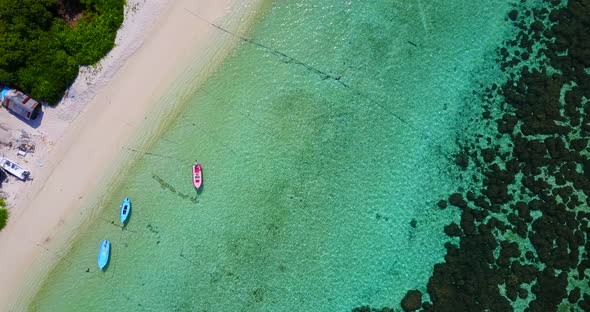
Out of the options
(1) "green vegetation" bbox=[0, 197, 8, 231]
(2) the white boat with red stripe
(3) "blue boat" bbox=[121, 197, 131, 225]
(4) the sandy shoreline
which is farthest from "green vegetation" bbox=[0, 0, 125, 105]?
(2) the white boat with red stripe

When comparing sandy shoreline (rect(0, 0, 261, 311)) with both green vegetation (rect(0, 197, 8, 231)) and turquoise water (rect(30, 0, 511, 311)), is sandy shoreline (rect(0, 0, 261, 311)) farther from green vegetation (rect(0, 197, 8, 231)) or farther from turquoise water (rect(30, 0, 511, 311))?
turquoise water (rect(30, 0, 511, 311))

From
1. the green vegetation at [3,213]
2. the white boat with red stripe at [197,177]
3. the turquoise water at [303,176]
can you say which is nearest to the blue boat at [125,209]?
the turquoise water at [303,176]

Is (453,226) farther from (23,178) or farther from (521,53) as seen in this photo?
(23,178)

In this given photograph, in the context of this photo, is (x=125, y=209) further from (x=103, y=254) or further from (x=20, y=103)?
(x=20, y=103)

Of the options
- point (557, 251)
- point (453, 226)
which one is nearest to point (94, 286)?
point (453, 226)

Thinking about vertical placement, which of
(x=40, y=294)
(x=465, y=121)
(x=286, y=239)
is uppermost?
→ (x=465, y=121)
